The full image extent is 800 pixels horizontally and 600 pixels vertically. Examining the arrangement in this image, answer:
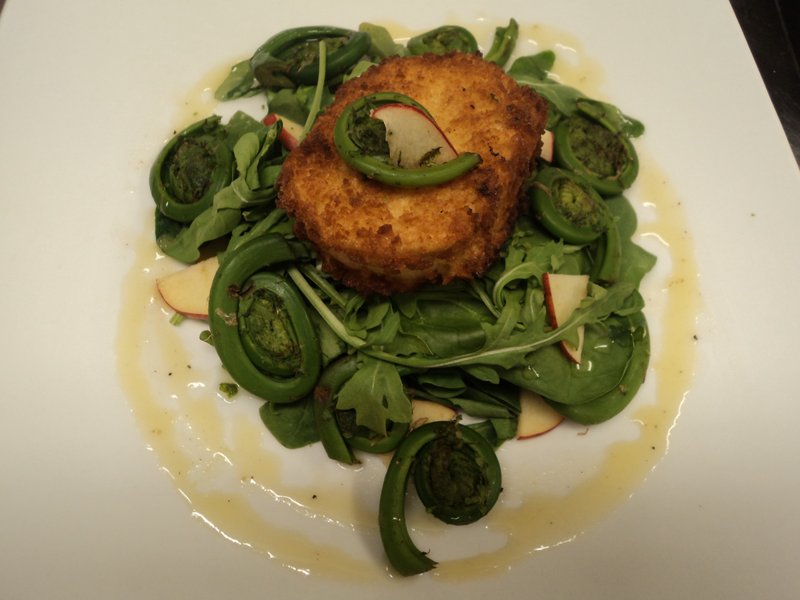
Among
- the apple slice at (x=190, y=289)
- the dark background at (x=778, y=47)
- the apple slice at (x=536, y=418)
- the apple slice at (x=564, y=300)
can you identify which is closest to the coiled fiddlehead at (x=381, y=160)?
the apple slice at (x=564, y=300)

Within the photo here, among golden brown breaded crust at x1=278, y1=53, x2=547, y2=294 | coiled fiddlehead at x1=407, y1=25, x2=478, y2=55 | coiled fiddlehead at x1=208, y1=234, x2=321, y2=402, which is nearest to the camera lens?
golden brown breaded crust at x1=278, y1=53, x2=547, y2=294

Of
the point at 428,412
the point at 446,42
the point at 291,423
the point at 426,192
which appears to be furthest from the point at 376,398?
the point at 446,42

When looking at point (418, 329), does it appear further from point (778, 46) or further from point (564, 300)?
point (778, 46)

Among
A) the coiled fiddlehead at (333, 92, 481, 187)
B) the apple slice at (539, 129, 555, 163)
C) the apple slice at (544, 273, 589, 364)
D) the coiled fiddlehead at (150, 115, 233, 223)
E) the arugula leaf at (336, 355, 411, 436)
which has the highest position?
the coiled fiddlehead at (333, 92, 481, 187)

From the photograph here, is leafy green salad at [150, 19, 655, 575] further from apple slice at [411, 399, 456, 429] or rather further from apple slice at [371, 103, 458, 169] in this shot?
apple slice at [371, 103, 458, 169]

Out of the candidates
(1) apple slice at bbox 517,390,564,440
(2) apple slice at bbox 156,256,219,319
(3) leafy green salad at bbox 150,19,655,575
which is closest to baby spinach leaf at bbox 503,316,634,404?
(3) leafy green salad at bbox 150,19,655,575

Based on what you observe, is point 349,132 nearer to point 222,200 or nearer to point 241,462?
point 222,200
